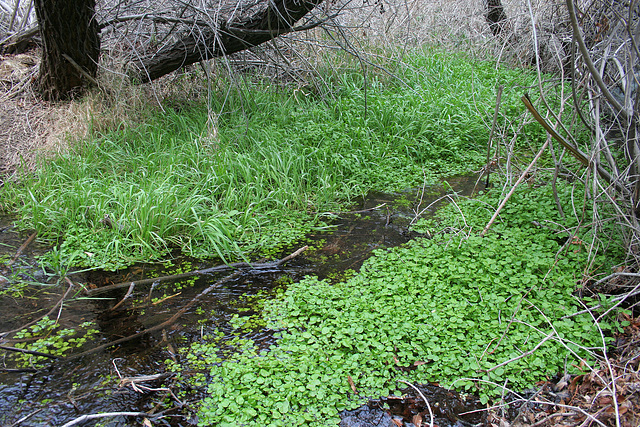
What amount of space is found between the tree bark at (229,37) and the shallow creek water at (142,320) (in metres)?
2.79

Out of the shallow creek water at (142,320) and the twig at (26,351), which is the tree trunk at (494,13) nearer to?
the shallow creek water at (142,320)

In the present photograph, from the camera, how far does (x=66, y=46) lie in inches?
223

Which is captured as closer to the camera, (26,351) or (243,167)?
(26,351)

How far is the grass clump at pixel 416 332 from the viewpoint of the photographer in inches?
102

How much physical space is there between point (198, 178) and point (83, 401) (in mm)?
2792

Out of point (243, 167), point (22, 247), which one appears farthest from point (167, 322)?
point (243, 167)

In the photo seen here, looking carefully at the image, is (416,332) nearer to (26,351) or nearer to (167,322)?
(167,322)

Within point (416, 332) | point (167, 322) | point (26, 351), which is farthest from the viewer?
point (167, 322)

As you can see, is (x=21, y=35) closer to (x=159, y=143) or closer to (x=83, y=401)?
(x=159, y=143)

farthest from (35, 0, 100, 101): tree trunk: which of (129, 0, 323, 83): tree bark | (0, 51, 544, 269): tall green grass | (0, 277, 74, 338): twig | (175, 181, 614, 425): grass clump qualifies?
(175, 181, 614, 425): grass clump

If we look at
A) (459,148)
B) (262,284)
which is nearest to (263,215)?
(262,284)

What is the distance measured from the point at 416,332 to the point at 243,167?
9.05ft

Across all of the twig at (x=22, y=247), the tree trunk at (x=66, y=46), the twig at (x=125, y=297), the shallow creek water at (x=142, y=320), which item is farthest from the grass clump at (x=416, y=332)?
the tree trunk at (x=66, y=46)

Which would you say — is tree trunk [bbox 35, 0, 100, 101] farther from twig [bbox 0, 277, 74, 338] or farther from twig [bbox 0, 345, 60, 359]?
twig [bbox 0, 345, 60, 359]
